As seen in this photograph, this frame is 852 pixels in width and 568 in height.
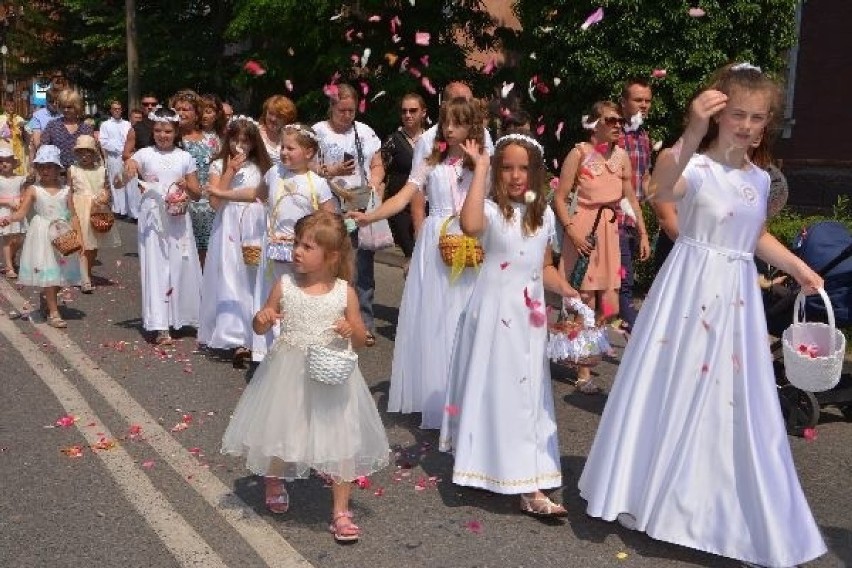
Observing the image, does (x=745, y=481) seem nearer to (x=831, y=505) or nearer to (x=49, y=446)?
(x=831, y=505)

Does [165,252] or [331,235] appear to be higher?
[331,235]

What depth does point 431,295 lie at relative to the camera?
21.1 ft

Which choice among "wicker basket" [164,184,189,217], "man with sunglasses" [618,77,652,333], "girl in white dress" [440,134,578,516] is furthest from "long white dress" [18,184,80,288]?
"girl in white dress" [440,134,578,516]

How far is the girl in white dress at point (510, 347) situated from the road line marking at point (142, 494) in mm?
1240

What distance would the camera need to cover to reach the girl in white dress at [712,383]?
4285mm

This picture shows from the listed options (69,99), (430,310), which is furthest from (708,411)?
(69,99)

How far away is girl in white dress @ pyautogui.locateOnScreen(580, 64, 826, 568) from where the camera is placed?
14.1 feet

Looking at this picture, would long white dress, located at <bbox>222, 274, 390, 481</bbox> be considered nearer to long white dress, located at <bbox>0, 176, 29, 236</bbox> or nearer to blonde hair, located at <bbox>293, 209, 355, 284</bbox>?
blonde hair, located at <bbox>293, 209, 355, 284</bbox>

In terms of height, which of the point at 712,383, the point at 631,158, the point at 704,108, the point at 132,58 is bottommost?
the point at 712,383

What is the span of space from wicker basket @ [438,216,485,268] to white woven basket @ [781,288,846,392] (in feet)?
6.73

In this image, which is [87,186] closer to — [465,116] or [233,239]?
[233,239]

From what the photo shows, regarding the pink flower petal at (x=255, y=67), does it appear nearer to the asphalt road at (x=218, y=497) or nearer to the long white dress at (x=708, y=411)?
the asphalt road at (x=218, y=497)

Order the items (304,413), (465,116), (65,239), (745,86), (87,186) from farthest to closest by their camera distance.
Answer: (87,186), (65,239), (465,116), (304,413), (745,86)

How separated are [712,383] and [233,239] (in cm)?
487
